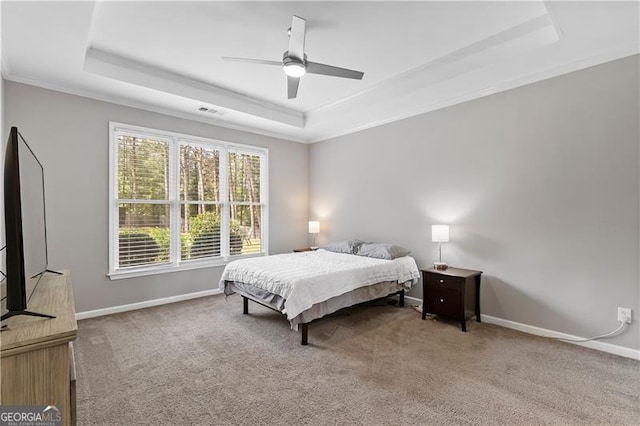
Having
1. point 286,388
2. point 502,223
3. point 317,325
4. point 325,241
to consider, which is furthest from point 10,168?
point 325,241

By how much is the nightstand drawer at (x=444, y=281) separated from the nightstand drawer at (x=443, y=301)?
0.03 meters

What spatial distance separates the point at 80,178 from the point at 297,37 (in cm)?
308

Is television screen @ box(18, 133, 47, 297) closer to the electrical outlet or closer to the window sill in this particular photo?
the window sill

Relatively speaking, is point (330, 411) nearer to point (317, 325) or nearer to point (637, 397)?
point (317, 325)

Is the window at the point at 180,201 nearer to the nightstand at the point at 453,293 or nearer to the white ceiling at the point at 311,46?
the white ceiling at the point at 311,46

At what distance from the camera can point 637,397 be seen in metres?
2.18

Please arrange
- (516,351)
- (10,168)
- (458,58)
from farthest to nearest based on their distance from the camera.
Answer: (458,58)
(516,351)
(10,168)

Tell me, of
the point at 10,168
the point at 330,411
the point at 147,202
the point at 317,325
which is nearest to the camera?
the point at 10,168

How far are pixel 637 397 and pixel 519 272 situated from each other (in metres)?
1.43

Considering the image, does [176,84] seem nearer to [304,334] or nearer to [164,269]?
[164,269]

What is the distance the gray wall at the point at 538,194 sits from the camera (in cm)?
286

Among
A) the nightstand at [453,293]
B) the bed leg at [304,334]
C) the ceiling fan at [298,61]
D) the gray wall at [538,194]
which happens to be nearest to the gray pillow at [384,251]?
the gray wall at [538,194]

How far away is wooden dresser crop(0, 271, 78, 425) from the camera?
3.63 feet

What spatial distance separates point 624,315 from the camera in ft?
9.23
